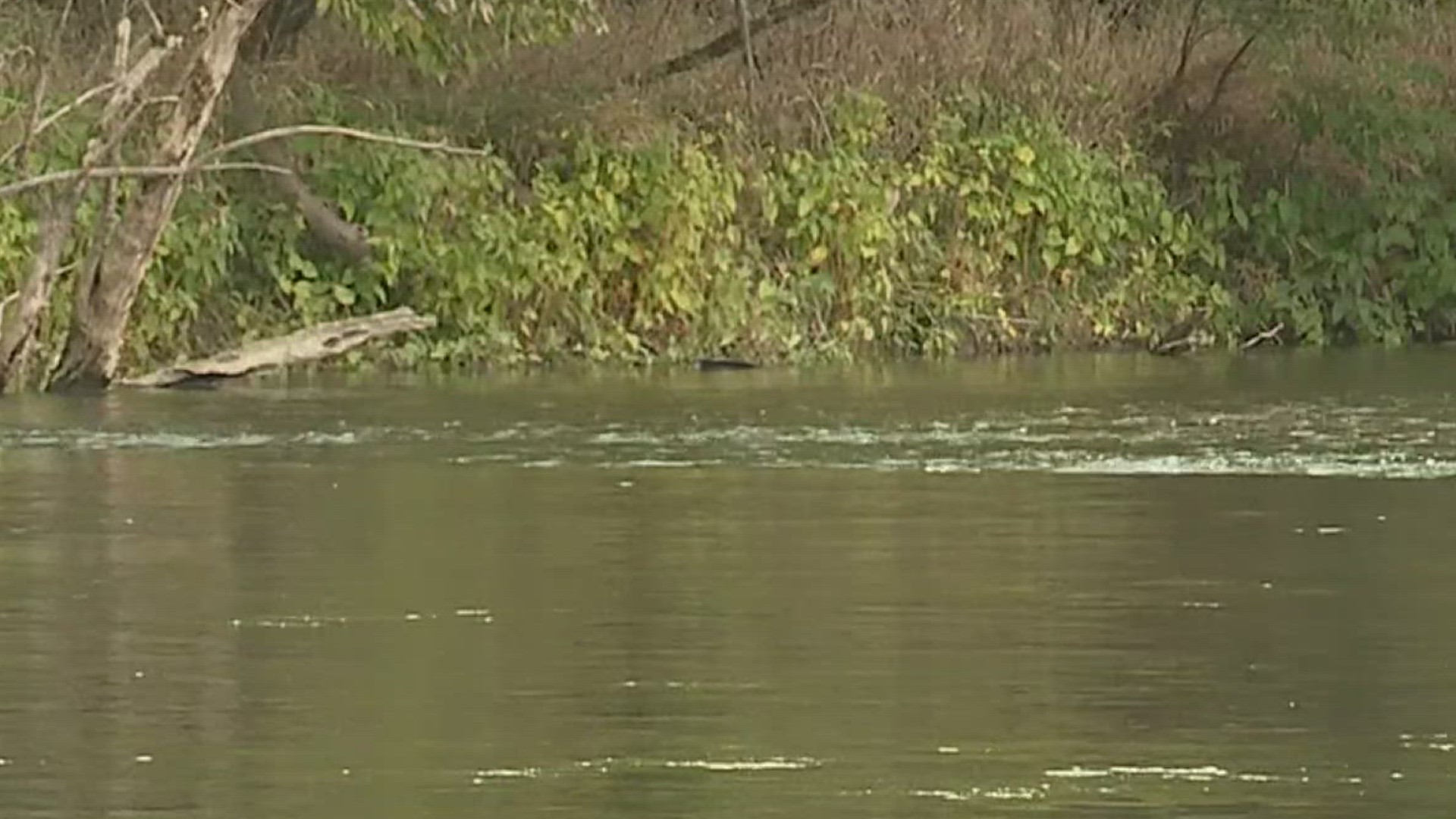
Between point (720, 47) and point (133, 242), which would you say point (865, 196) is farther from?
point (133, 242)

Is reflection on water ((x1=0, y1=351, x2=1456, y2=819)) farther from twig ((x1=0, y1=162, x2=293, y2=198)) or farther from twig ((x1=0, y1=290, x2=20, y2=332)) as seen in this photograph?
twig ((x1=0, y1=162, x2=293, y2=198))

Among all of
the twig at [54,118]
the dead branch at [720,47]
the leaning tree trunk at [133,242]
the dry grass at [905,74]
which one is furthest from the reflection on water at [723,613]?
the dead branch at [720,47]

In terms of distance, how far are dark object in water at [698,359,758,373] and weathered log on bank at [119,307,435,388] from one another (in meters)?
2.65

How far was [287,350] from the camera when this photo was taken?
2770 cm

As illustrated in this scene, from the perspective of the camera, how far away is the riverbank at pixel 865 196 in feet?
100

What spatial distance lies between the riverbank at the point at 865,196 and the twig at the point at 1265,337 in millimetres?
105

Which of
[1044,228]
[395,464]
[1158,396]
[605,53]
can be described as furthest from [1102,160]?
[395,464]

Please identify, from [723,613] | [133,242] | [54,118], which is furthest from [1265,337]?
[723,613]

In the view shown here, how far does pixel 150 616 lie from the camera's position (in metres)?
14.0

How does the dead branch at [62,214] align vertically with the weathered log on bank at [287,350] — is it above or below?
above

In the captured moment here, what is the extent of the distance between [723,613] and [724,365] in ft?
54.8

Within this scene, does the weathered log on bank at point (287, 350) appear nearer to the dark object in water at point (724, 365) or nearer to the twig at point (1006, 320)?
the dark object in water at point (724, 365)

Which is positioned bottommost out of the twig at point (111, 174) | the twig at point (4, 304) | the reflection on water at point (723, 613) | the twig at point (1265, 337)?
the reflection on water at point (723, 613)

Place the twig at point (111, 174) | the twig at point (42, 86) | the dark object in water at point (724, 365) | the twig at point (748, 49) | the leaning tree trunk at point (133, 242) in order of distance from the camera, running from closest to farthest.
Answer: the twig at point (111, 174), the twig at point (42, 86), the leaning tree trunk at point (133, 242), the dark object in water at point (724, 365), the twig at point (748, 49)
